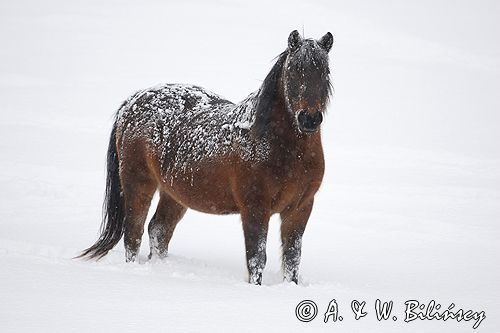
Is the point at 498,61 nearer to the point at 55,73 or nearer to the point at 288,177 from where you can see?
the point at 55,73

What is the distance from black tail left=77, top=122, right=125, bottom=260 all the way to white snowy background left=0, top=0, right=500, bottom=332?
16.6 inches

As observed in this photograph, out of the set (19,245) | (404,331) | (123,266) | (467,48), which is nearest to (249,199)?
(123,266)

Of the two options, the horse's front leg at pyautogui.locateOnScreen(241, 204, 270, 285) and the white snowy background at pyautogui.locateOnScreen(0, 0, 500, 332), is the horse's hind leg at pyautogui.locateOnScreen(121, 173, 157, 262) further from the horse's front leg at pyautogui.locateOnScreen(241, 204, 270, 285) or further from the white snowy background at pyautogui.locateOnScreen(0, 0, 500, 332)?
the horse's front leg at pyautogui.locateOnScreen(241, 204, 270, 285)

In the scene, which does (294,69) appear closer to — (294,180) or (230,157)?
(294,180)

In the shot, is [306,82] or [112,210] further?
[112,210]

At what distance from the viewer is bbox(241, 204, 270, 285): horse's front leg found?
17.1 feet

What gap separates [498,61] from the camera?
27094 millimetres

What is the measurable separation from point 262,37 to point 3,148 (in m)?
18.8

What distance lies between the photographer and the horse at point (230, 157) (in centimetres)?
510

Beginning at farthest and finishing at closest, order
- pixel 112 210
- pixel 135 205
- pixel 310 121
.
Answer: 1. pixel 112 210
2. pixel 135 205
3. pixel 310 121

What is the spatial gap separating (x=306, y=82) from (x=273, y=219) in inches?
368

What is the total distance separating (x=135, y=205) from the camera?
21.9ft

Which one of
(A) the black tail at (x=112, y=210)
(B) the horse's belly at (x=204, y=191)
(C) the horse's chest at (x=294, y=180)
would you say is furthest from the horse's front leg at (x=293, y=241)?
(A) the black tail at (x=112, y=210)

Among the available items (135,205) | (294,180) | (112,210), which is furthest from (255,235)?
(112,210)
